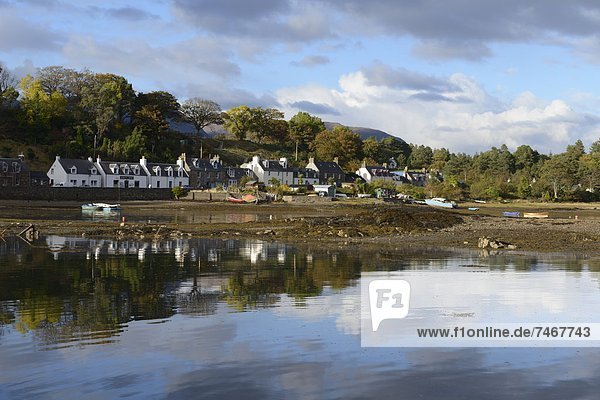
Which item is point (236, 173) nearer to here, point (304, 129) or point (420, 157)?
point (304, 129)

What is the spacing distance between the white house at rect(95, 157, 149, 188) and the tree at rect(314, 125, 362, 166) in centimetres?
4939

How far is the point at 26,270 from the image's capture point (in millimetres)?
23484

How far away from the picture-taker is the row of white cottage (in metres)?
91.9

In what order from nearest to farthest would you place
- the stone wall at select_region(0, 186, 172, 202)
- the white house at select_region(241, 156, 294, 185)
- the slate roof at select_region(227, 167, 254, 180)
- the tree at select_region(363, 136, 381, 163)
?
the stone wall at select_region(0, 186, 172, 202), the slate roof at select_region(227, 167, 254, 180), the white house at select_region(241, 156, 294, 185), the tree at select_region(363, 136, 381, 163)

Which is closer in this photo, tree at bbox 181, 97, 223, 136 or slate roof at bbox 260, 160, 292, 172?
slate roof at bbox 260, 160, 292, 172

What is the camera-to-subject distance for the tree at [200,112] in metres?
136

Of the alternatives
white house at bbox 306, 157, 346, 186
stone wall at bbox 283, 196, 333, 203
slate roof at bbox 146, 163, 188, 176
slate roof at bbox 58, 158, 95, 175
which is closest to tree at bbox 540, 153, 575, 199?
white house at bbox 306, 157, 346, 186

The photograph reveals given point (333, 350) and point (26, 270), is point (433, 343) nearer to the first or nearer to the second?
point (333, 350)

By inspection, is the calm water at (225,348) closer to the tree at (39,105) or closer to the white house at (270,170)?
the tree at (39,105)

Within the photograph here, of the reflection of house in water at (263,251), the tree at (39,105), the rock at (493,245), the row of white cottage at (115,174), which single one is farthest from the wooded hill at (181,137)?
the rock at (493,245)

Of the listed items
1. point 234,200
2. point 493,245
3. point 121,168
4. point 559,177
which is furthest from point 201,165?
point 493,245

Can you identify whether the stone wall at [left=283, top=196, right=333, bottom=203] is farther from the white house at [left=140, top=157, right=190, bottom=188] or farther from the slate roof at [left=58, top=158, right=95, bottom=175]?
the slate roof at [left=58, top=158, right=95, bottom=175]

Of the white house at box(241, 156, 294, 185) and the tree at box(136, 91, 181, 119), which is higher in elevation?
the tree at box(136, 91, 181, 119)

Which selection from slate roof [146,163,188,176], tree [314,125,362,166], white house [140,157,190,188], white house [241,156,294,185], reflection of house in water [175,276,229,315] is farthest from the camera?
tree [314,125,362,166]
